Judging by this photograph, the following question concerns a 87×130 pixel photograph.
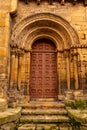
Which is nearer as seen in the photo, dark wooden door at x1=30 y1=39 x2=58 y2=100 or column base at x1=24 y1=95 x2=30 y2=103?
column base at x1=24 y1=95 x2=30 y2=103

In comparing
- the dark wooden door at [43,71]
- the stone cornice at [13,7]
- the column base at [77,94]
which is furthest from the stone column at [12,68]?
the column base at [77,94]

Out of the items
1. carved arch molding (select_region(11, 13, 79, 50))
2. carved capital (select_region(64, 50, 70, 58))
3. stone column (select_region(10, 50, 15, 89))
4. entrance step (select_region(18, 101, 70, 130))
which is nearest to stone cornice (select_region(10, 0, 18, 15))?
carved arch molding (select_region(11, 13, 79, 50))

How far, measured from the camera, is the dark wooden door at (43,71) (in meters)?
7.67

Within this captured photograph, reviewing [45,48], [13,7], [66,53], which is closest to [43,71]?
[45,48]

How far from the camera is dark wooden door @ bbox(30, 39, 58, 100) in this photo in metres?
7.67

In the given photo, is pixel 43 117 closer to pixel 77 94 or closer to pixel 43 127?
pixel 43 127

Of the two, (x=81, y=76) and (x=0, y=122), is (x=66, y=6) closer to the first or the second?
(x=81, y=76)

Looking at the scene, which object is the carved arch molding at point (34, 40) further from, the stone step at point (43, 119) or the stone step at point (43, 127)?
the stone step at point (43, 127)

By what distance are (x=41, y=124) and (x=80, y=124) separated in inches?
48.8

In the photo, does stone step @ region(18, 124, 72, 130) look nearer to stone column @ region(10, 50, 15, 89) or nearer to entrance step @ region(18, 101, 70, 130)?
entrance step @ region(18, 101, 70, 130)

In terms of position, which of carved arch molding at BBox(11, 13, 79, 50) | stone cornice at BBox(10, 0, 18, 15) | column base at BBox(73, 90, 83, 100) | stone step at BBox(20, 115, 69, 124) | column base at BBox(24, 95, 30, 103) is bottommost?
stone step at BBox(20, 115, 69, 124)

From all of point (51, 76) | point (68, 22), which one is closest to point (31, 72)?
point (51, 76)

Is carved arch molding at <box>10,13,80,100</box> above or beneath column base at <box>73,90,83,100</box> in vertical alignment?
above

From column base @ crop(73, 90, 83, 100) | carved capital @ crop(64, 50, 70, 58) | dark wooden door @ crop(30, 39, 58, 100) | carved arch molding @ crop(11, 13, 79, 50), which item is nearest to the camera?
column base @ crop(73, 90, 83, 100)
